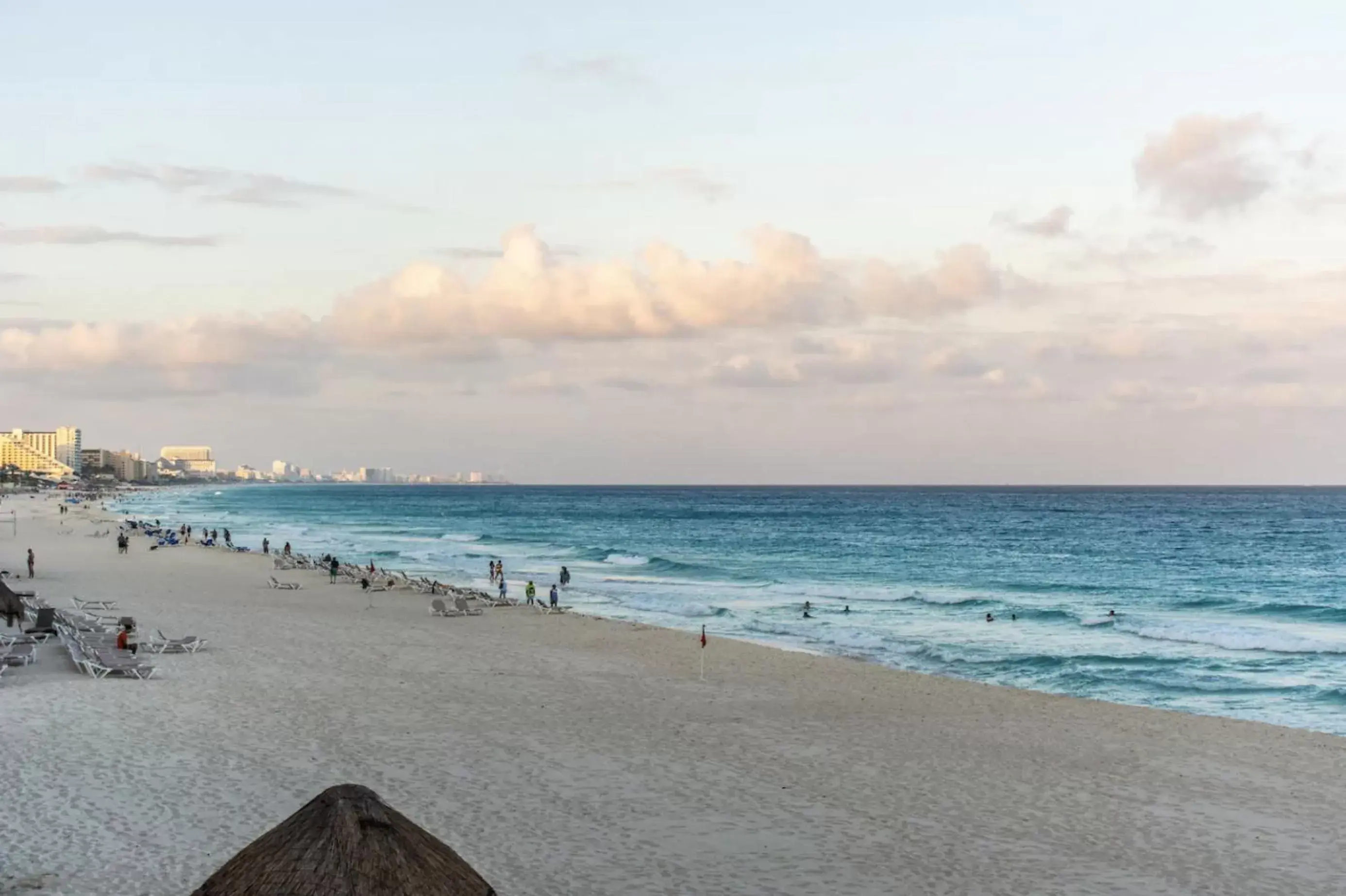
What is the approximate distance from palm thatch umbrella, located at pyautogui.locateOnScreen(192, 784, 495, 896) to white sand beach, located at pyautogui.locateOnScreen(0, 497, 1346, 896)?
11.7ft

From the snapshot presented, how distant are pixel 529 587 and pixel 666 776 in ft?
73.8

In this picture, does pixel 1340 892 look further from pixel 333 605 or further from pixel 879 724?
pixel 333 605

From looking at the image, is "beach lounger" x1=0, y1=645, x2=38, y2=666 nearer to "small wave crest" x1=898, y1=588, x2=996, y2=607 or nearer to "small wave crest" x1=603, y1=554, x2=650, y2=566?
"small wave crest" x1=898, y1=588, x2=996, y2=607

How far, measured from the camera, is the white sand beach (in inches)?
407

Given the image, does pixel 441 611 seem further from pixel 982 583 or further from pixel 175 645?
pixel 982 583

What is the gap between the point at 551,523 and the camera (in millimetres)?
106188

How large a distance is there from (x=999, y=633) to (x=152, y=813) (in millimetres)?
24720

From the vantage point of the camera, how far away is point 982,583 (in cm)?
4784

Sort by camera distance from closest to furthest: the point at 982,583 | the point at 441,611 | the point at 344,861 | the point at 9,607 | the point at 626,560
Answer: the point at 344,861
the point at 9,607
the point at 441,611
the point at 982,583
the point at 626,560

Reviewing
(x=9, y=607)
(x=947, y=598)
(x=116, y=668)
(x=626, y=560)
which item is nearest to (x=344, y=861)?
(x=116, y=668)

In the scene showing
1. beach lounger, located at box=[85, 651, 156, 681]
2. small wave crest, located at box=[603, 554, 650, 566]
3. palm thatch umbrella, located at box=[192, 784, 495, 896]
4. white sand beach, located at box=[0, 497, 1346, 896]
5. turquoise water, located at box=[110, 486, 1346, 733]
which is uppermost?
palm thatch umbrella, located at box=[192, 784, 495, 896]

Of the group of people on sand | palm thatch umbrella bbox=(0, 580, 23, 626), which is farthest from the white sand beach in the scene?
the group of people on sand

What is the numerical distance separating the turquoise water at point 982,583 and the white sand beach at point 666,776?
5080 mm

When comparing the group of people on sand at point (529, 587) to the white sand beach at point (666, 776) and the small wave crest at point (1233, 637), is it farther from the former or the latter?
the small wave crest at point (1233, 637)
